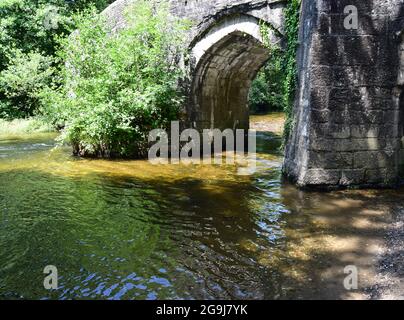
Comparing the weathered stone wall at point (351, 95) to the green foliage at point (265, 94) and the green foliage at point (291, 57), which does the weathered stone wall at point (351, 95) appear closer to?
the green foliage at point (291, 57)

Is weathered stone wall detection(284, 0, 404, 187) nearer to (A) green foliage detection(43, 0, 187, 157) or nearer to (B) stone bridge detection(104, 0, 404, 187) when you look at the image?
(B) stone bridge detection(104, 0, 404, 187)

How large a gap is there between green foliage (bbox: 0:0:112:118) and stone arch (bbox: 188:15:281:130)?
30.3ft

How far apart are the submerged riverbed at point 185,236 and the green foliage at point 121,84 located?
1.52 meters

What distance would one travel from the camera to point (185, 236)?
431 cm

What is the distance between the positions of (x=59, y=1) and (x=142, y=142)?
12901 mm

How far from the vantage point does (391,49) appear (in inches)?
229

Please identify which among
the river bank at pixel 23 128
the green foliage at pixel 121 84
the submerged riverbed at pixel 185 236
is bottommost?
the submerged riverbed at pixel 185 236

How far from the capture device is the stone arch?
325 inches

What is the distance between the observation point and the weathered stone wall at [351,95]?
5.77m

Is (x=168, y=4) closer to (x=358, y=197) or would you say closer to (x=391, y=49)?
(x=391, y=49)

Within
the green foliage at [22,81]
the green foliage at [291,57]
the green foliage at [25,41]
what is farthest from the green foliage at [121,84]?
the green foliage at [25,41]

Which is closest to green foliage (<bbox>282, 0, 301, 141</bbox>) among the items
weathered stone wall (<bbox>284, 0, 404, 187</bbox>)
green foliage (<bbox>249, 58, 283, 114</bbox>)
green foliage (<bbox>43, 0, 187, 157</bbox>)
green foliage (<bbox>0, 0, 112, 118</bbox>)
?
weathered stone wall (<bbox>284, 0, 404, 187</bbox>)

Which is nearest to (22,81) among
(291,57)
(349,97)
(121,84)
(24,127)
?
(24,127)
